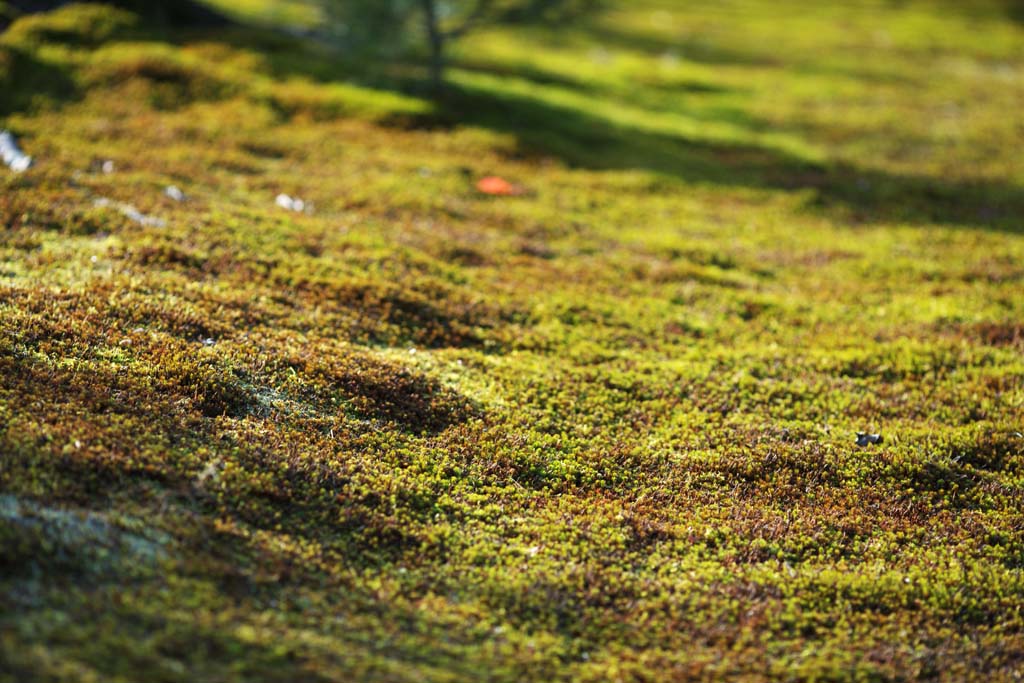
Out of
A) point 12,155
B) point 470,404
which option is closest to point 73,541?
point 470,404

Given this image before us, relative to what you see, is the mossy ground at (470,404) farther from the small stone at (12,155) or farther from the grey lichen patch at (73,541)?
the small stone at (12,155)

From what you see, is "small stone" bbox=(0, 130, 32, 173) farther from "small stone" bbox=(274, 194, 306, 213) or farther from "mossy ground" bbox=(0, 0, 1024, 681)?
"small stone" bbox=(274, 194, 306, 213)

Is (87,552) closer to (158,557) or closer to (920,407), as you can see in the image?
(158,557)

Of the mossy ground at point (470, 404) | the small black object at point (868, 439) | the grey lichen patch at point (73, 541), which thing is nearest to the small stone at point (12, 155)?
the mossy ground at point (470, 404)

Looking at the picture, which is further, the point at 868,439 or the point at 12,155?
the point at 12,155

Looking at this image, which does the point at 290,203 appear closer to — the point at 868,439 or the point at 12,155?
the point at 12,155

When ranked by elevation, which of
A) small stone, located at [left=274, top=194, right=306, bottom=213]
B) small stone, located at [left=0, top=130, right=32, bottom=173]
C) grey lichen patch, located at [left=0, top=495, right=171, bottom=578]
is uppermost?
small stone, located at [left=0, top=130, right=32, bottom=173]

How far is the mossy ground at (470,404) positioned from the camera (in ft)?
22.1

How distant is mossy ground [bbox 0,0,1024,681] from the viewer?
6723 millimetres

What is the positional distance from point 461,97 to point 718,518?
20.2m

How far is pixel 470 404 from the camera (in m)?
10.2

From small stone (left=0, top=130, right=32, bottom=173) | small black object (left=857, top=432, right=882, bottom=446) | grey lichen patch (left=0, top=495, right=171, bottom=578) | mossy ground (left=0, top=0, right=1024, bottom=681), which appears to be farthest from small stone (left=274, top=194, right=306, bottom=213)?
small black object (left=857, top=432, right=882, bottom=446)

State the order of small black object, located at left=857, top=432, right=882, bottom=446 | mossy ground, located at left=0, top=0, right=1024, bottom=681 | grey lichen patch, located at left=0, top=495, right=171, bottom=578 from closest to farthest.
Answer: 1. grey lichen patch, located at left=0, top=495, right=171, bottom=578
2. mossy ground, located at left=0, top=0, right=1024, bottom=681
3. small black object, located at left=857, top=432, right=882, bottom=446

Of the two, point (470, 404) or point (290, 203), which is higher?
point (290, 203)
